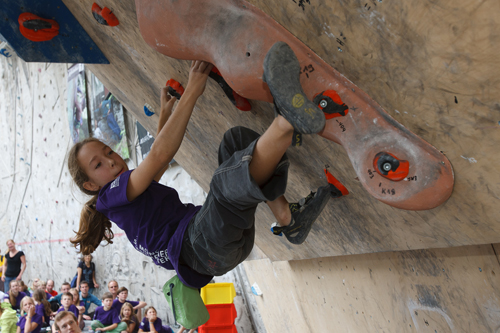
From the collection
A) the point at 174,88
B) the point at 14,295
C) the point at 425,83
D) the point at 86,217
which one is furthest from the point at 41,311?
the point at 425,83

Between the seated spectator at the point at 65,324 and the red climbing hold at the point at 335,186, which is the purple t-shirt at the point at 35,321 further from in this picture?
the red climbing hold at the point at 335,186

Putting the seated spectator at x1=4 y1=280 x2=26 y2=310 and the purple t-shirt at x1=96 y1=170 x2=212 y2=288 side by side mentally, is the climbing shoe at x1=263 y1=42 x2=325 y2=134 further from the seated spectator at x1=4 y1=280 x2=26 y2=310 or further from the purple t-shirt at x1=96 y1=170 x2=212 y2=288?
the seated spectator at x1=4 y1=280 x2=26 y2=310

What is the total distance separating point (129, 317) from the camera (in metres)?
3.94

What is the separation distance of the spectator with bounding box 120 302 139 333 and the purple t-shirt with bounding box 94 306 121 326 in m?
0.08

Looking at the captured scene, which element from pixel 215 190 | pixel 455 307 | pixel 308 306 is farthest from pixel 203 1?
pixel 308 306

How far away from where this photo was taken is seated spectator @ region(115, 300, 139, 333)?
388 cm

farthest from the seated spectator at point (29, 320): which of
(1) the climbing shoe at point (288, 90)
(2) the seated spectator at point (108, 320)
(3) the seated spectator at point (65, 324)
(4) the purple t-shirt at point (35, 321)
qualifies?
(1) the climbing shoe at point (288, 90)

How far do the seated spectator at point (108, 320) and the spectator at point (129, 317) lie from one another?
0.05 metres

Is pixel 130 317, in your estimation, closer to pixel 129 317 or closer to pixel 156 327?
pixel 129 317

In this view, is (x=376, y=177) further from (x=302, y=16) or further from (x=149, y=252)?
(x=149, y=252)

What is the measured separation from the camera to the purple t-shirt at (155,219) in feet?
4.09

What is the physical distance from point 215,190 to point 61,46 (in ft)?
3.69

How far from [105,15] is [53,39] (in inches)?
17.7

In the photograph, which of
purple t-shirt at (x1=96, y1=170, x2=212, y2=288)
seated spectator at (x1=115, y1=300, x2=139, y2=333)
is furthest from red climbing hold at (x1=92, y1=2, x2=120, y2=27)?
seated spectator at (x1=115, y1=300, x2=139, y2=333)
